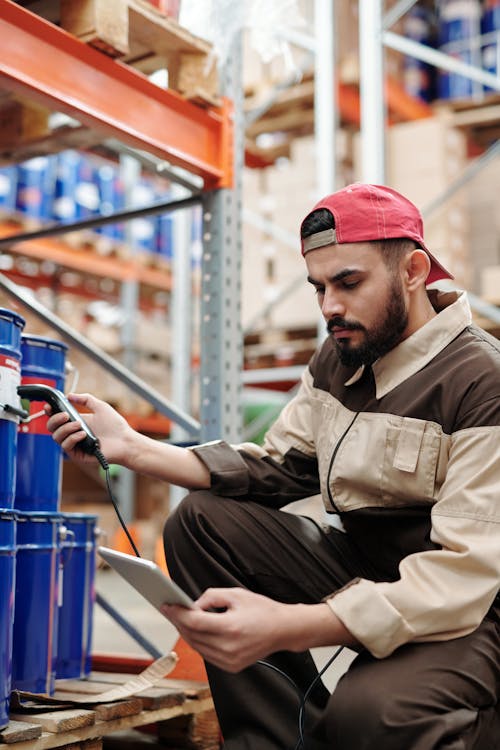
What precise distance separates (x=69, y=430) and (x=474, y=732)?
1111 mm

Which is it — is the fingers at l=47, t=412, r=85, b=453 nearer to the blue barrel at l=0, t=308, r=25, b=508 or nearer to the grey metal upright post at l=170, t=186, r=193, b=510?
the blue barrel at l=0, t=308, r=25, b=508

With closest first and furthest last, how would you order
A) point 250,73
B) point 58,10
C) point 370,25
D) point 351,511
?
point 351,511
point 58,10
point 370,25
point 250,73

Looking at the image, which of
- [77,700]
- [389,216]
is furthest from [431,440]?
[77,700]

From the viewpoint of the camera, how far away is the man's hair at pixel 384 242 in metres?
2.05

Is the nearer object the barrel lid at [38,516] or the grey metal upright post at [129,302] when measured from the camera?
the barrel lid at [38,516]

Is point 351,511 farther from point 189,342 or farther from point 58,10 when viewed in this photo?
point 189,342

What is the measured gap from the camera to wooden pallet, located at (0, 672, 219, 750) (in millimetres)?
2105

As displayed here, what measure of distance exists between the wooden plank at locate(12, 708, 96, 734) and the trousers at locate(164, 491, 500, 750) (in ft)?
1.09

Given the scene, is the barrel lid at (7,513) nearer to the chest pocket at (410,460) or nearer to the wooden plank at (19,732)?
the wooden plank at (19,732)

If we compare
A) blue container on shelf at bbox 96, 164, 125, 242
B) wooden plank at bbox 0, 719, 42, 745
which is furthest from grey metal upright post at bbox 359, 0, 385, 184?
blue container on shelf at bbox 96, 164, 125, 242

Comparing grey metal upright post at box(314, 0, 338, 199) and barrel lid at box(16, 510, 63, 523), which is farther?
grey metal upright post at box(314, 0, 338, 199)

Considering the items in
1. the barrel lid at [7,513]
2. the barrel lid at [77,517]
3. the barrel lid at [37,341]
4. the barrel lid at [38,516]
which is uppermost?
the barrel lid at [37,341]

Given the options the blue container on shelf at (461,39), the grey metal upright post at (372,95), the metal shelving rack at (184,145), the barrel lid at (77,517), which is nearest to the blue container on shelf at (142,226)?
the blue container on shelf at (461,39)

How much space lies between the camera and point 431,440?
6.50 feet
